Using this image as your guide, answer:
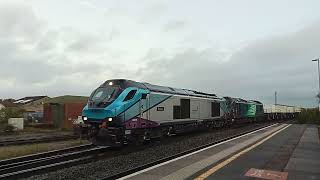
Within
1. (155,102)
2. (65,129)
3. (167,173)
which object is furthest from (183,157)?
(65,129)

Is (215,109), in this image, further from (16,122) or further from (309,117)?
(309,117)

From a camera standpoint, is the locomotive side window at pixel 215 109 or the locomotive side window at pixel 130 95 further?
the locomotive side window at pixel 215 109

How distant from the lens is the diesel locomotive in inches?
793

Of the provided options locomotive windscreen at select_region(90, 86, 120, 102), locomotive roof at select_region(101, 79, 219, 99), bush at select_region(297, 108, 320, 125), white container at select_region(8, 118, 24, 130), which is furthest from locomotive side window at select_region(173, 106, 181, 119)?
bush at select_region(297, 108, 320, 125)

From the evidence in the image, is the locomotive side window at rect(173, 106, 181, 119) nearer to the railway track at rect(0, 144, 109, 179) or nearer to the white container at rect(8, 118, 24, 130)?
the railway track at rect(0, 144, 109, 179)

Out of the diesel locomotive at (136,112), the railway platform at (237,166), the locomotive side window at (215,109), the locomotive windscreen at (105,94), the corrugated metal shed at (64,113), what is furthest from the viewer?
the corrugated metal shed at (64,113)

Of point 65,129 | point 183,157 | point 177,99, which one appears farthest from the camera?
point 65,129

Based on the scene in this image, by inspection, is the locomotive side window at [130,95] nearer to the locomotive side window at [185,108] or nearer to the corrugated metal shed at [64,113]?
the locomotive side window at [185,108]

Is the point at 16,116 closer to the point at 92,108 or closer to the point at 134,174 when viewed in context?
the point at 92,108

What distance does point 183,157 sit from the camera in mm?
16375

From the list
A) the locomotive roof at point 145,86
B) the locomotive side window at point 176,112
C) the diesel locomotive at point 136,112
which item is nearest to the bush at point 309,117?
the diesel locomotive at point 136,112

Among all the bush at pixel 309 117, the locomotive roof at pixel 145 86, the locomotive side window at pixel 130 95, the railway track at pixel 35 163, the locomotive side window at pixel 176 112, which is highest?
the locomotive roof at pixel 145 86

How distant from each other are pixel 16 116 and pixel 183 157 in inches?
1307

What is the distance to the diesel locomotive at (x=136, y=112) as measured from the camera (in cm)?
2014
